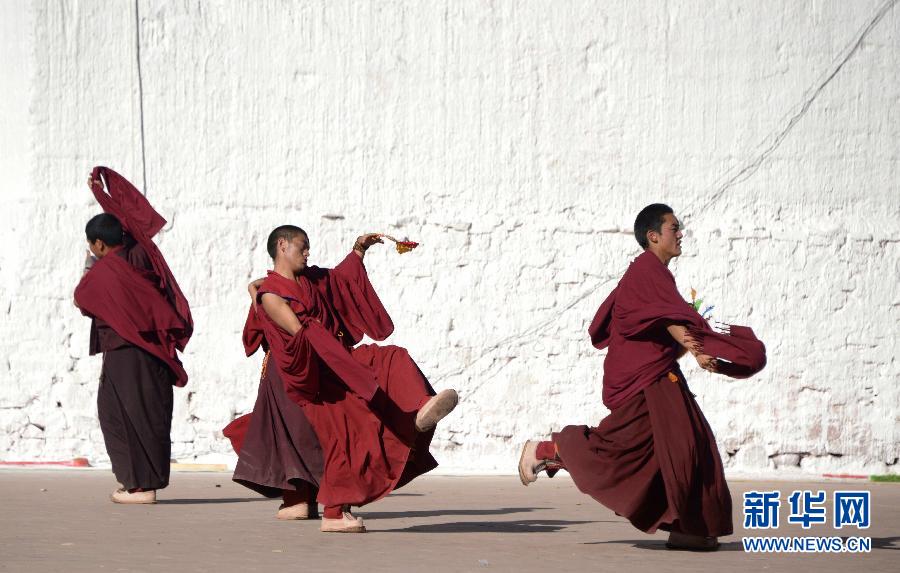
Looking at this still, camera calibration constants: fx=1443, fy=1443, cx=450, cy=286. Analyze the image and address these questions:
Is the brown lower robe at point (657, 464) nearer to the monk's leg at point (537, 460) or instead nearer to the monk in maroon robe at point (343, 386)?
the monk's leg at point (537, 460)

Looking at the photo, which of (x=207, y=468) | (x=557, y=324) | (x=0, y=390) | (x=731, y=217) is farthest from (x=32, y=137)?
(x=731, y=217)

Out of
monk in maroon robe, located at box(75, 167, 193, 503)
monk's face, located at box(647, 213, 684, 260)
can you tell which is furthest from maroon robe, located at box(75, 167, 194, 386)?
monk's face, located at box(647, 213, 684, 260)

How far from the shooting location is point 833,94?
12047mm

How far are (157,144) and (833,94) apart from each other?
565 centimetres

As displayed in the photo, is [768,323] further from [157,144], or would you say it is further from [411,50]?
[157,144]

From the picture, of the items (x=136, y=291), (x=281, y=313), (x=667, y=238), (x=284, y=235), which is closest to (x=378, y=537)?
(x=281, y=313)

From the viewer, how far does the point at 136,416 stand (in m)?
8.80

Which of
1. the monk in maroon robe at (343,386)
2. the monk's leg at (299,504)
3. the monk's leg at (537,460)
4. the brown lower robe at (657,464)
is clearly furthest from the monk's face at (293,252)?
the brown lower robe at (657,464)

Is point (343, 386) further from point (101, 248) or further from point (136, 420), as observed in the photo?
point (101, 248)

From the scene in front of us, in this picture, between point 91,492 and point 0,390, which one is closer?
point 91,492

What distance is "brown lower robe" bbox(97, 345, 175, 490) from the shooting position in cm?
869

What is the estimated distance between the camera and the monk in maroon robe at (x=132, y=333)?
8.73 metres

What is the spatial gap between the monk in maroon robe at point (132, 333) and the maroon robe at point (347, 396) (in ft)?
5.72

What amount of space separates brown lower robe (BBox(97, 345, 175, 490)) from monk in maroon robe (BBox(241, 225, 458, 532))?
1.62 meters
